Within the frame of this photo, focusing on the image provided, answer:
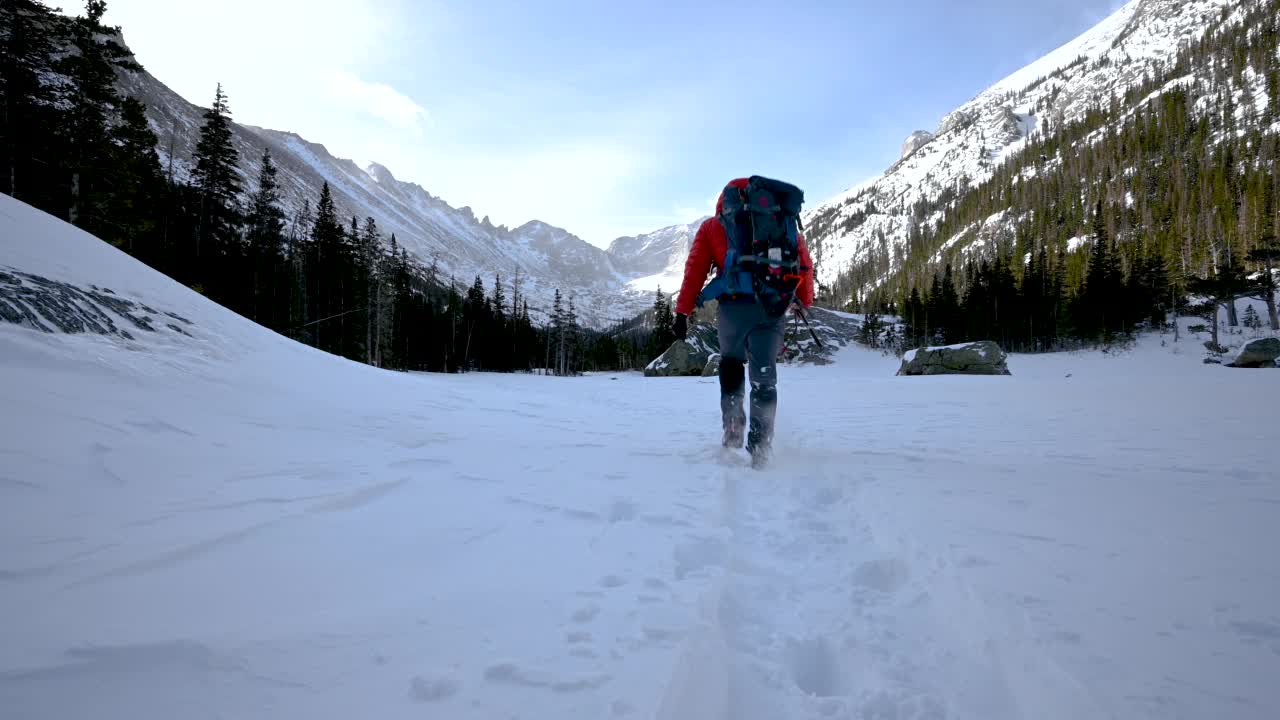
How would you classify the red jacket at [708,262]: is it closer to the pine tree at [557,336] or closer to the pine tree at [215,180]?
the pine tree at [215,180]

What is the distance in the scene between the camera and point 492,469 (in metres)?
2.55

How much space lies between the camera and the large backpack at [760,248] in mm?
3404

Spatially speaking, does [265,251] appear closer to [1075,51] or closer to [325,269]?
[325,269]

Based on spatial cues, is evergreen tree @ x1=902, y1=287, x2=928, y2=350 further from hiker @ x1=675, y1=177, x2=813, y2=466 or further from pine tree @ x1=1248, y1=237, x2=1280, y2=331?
hiker @ x1=675, y1=177, x2=813, y2=466

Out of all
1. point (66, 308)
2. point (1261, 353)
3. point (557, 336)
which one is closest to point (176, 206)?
point (66, 308)

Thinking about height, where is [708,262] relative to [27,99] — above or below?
below

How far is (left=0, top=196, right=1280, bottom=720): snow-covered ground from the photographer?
3.06ft

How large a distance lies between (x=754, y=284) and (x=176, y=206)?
1211 inches

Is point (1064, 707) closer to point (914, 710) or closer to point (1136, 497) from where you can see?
point (914, 710)

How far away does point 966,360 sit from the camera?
21.1 meters

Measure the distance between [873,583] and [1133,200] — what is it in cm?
8726

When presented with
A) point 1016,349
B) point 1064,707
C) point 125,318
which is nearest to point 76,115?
point 125,318

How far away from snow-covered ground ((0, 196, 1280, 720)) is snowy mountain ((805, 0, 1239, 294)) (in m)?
106

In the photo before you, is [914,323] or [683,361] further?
[914,323]
